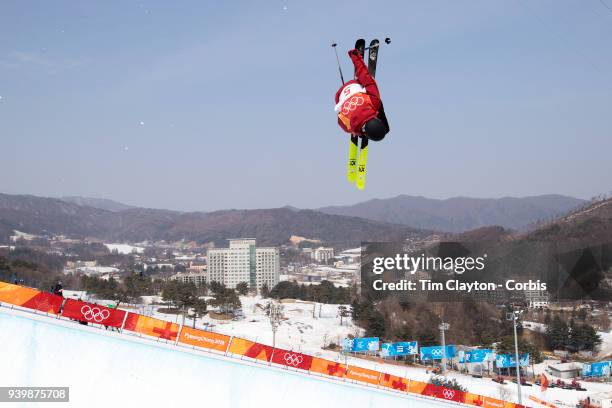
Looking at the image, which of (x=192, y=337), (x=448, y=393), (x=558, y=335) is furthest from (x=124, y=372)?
(x=558, y=335)

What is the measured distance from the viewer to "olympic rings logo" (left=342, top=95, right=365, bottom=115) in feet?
31.1

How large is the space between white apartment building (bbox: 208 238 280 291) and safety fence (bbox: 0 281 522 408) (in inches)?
6604

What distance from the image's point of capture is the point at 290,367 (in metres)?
19.9

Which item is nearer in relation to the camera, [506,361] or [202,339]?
[202,339]

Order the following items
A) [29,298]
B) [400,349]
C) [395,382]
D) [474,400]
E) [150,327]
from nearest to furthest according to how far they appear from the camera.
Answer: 1. [29,298]
2. [150,327]
3. [395,382]
4. [474,400]
5. [400,349]

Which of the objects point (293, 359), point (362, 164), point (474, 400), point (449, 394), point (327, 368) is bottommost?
point (474, 400)

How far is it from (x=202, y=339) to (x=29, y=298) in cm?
573

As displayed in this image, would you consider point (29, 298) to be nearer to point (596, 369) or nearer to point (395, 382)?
point (395, 382)

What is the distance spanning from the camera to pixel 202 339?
1838 cm

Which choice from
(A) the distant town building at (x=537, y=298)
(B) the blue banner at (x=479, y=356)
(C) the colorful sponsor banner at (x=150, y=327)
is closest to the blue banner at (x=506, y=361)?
(B) the blue banner at (x=479, y=356)

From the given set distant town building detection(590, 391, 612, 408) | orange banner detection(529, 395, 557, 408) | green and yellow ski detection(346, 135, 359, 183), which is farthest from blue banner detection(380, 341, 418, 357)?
green and yellow ski detection(346, 135, 359, 183)

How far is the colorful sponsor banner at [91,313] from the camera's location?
16.8 metres

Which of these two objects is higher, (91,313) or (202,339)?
(91,313)

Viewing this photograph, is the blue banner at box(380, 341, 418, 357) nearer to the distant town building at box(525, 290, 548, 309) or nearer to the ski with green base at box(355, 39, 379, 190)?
the ski with green base at box(355, 39, 379, 190)
